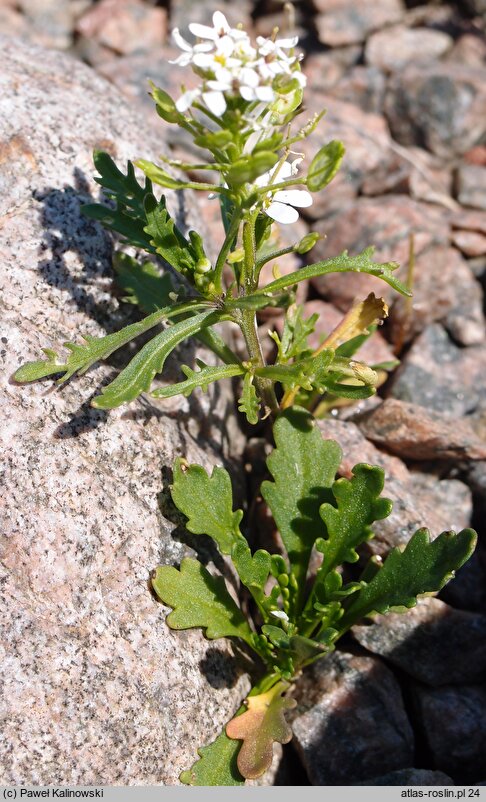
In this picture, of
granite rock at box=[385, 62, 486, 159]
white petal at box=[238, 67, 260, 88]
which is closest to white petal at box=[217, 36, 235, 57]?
white petal at box=[238, 67, 260, 88]

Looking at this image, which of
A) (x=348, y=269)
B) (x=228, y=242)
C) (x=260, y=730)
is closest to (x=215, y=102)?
(x=228, y=242)

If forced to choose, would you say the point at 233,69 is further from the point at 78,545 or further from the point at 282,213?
the point at 78,545

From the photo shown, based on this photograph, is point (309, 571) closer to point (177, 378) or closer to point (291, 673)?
point (291, 673)

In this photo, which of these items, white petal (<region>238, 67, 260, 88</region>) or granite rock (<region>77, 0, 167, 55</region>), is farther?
granite rock (<region>77, 0, 167, 55</region>)

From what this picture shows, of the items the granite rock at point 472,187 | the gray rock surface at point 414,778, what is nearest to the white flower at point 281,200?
the gray rock surface at point 414,778

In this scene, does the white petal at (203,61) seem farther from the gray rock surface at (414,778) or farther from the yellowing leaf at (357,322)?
the gray rock surface at (414,778)

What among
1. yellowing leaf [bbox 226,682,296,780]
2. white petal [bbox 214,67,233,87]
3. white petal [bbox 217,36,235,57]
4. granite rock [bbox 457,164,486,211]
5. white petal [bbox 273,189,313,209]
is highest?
white petal [bbox 217,36,235,57]

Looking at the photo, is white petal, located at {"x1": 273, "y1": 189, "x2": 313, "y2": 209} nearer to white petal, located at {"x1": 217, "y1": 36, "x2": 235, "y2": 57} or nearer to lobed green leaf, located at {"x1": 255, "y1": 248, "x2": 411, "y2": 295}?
lobed green leaf, located at {"x1": 255, "y1": 248, "x2": 411, "y2": 295}
